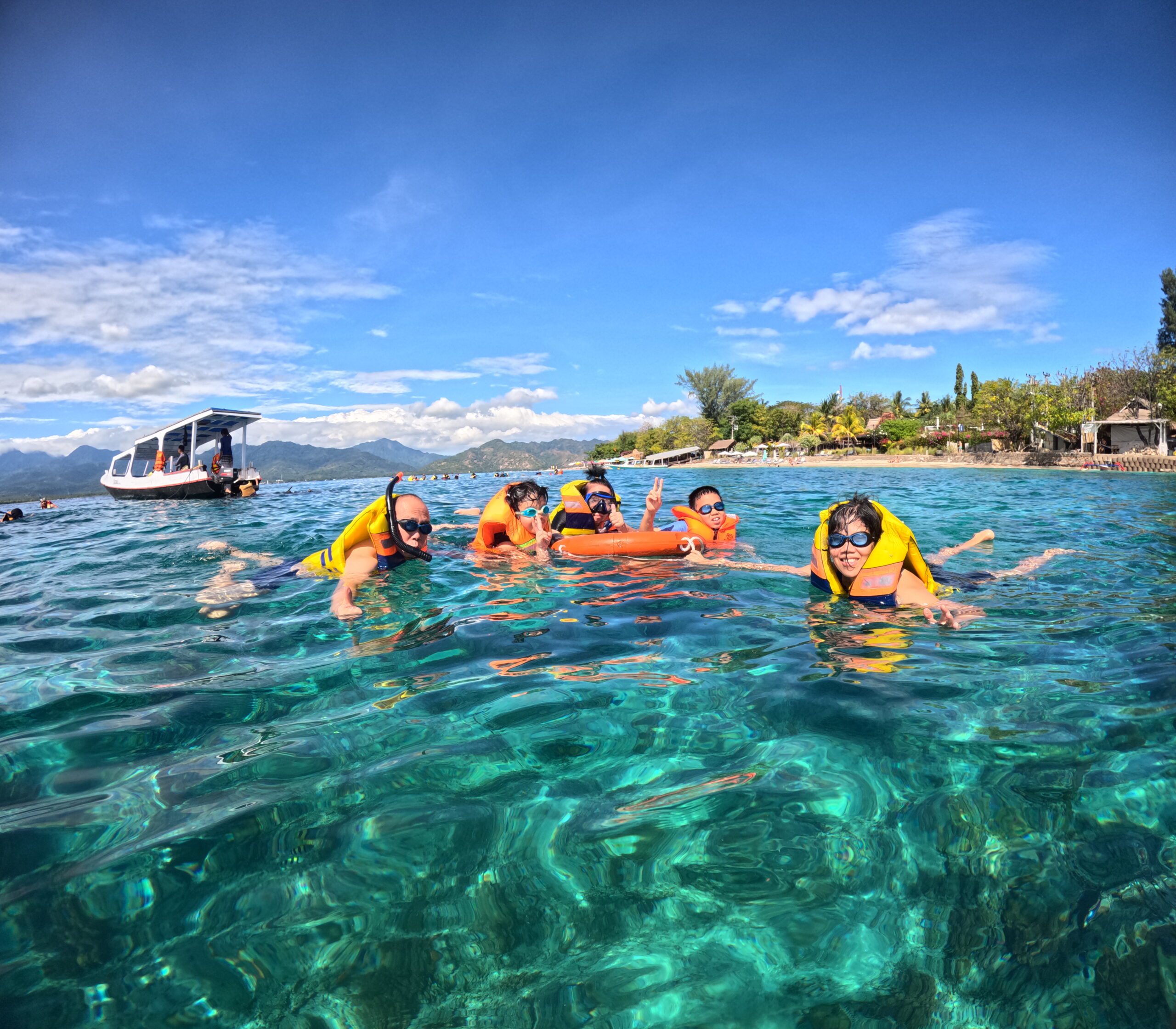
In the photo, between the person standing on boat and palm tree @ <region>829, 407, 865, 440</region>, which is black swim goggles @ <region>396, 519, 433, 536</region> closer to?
the person standing on boat

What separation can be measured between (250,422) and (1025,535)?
33.3m

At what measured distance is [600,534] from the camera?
7352 millimetres

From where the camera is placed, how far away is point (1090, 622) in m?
4.33

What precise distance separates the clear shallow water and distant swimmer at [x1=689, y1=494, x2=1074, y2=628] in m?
0.34

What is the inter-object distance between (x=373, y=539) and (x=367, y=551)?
5.7 inches

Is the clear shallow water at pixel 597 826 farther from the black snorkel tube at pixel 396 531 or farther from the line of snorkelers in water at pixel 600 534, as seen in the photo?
the black snorkel tube at pixel 396 531

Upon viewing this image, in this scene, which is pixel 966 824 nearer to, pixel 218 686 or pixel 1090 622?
pixel 1090 622

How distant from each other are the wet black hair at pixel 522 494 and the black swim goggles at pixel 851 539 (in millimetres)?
3772

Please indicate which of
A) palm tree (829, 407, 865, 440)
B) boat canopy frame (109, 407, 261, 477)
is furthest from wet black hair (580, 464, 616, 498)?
palm tree (829, 407, 865, 440)

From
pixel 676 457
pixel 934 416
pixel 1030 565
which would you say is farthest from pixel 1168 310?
pixel 1030 565

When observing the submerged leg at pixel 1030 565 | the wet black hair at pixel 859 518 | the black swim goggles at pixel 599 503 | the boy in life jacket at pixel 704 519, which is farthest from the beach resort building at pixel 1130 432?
the wet black hair at pixel 859 518

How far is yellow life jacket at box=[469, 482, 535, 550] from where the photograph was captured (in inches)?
303

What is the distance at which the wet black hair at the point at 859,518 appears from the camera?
479 centimetres

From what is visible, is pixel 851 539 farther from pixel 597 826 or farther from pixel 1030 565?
pixel 597 826
